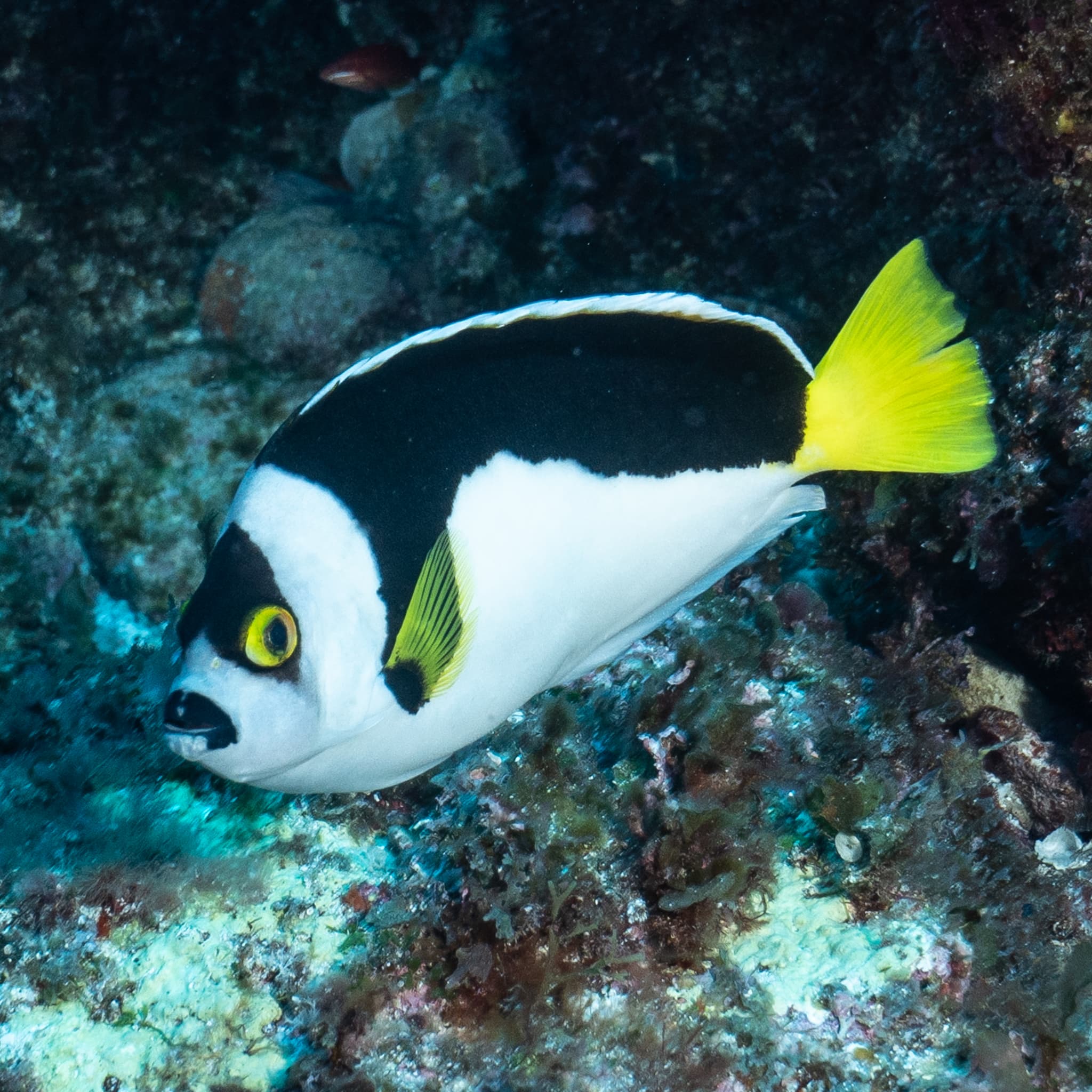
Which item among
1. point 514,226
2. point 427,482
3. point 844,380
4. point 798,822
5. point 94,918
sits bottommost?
point 94,918

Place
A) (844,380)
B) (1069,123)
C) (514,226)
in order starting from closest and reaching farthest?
(844,380) < (1069,123) < (514,226)

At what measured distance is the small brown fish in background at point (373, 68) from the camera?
6.54m

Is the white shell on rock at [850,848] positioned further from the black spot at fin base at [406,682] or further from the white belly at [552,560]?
the black spot at fin base at [406,682]

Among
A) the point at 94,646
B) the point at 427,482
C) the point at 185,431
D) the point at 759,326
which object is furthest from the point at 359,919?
the point at 185,431

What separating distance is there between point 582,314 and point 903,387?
73cm

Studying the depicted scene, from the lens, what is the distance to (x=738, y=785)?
93.9 inches

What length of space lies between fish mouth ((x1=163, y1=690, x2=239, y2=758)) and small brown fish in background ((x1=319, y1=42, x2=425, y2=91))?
20.8 feet

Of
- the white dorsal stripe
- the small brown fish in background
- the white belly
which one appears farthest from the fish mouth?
the small brown fish in background

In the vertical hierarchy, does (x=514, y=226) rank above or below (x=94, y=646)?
above

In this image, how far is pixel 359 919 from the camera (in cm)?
232

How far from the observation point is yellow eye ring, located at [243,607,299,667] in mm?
1558

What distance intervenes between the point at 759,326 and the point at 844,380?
0.73 ft

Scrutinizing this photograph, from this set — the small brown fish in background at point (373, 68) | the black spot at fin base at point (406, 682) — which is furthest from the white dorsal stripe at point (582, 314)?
the small brown fish in background at point (373, 68)

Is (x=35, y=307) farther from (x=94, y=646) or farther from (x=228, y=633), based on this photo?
(x=228, y=633)
